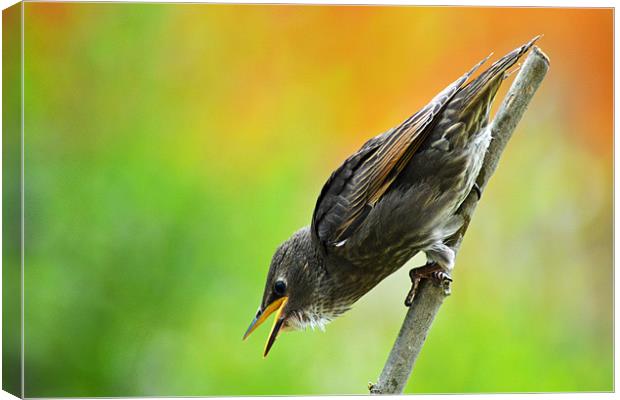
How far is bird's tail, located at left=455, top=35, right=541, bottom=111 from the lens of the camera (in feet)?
14.1

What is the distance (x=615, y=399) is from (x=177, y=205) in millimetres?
2459

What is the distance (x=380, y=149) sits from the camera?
4.43 metres

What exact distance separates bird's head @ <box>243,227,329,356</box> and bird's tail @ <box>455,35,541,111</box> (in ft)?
Answer: 3.33

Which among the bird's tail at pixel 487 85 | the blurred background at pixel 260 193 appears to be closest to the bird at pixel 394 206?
the bird's tail at pixel 487 85

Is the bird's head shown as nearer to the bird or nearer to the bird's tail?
the bird

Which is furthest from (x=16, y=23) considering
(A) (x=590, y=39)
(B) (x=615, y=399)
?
(B) (x=615, y=399)

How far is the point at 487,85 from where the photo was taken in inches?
169

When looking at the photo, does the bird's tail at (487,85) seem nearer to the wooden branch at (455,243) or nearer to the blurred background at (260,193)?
the wooden branch at (455,243)

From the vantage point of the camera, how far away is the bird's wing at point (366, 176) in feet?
14.3

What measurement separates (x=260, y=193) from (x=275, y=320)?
632 mm

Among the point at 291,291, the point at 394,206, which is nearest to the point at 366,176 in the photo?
the point at 394,206

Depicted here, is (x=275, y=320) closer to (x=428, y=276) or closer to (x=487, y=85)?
(x=428, y=276)

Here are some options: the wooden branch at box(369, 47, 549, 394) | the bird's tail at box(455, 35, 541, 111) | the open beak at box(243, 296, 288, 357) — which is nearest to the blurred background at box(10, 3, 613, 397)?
the open beak at box(243, 296, 288, 357)

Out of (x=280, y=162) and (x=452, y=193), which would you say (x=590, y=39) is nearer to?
(x=452, y=193)
